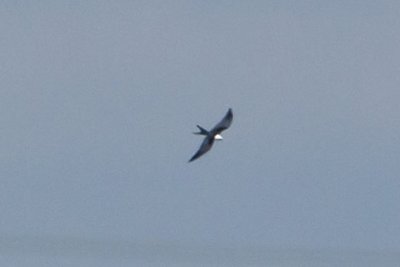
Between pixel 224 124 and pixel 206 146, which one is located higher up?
pixel 224 124

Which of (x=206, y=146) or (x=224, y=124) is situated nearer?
(x=206, y=146)

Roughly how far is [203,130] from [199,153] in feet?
2.54

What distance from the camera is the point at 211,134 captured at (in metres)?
24.9

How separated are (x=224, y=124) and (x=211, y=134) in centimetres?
128

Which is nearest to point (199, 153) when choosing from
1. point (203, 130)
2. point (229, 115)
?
point (203, 130)

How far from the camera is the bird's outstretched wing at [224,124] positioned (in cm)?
2574

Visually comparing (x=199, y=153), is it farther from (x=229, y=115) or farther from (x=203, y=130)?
(x=229, y=115)

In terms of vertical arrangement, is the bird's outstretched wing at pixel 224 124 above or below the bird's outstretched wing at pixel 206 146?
above

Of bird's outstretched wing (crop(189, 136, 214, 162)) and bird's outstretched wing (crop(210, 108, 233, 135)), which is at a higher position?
bird's outstretched wing (crop(210, 108, 233, 135))

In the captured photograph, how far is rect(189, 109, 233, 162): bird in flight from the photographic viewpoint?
24.6 m

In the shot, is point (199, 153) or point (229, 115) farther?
point (229, 115)

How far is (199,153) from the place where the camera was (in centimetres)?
2452

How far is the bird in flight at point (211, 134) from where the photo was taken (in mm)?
24597

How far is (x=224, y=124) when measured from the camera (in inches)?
1025
